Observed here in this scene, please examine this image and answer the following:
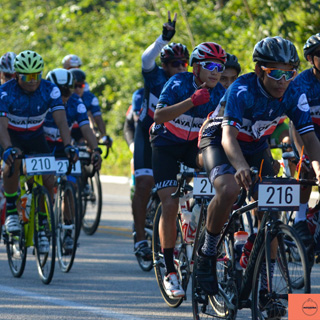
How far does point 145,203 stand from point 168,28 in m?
1.86

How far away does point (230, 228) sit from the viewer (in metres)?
6.19

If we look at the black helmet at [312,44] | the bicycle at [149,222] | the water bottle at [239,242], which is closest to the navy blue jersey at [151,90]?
the bicycle at [149,222]

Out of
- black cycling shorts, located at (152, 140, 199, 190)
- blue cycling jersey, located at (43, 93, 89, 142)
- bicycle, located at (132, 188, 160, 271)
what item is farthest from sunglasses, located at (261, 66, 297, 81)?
blue cycling jersey, located at (43, 93, 89, 142)

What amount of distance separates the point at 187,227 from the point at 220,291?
1.13 metres

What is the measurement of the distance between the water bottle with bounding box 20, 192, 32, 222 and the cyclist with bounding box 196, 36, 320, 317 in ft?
10.3

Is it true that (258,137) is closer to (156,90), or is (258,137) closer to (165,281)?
(165,281)

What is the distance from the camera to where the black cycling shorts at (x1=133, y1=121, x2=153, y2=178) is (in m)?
9.12

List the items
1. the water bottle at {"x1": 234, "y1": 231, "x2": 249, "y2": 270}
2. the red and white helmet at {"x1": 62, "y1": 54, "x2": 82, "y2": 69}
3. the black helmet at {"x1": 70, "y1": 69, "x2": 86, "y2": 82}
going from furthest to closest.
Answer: the red and white helmet at {"x1": 62, "y1": 54, "x2": 82, "y2": 69} → the black helmet at {"x1": 70, "y1": 69, "x2": 86, "y2": 82} → the water bottle at {"x1": 234, "y1": 231, "x2": 249, "y2": 270}

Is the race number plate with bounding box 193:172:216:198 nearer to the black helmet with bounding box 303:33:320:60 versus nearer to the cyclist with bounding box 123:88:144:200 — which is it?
the black helmet with bounding box 303:33:320:60

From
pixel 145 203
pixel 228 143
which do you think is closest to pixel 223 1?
pixel 145 203

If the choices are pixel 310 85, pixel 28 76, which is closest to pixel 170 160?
pixel 310 85

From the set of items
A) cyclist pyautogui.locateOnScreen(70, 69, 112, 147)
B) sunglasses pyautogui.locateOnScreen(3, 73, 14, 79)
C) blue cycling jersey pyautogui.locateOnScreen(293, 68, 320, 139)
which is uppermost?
blue cycling jersey pyautogui.locateOnScreen(293, 68, 320, 139)

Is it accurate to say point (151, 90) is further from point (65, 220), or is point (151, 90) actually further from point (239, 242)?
point (239, 242)

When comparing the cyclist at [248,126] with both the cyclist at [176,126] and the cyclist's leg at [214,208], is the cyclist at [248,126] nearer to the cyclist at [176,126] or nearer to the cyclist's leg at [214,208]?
the cyclist's leg at [214,208]
